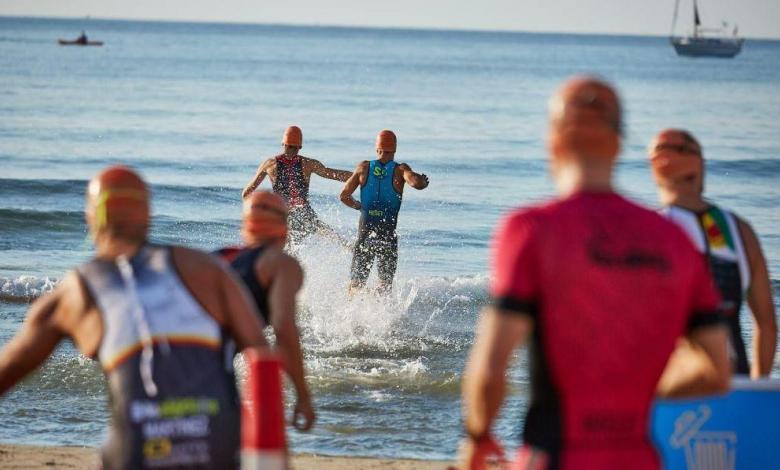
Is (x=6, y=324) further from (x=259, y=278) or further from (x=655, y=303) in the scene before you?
(x=655, y=303)

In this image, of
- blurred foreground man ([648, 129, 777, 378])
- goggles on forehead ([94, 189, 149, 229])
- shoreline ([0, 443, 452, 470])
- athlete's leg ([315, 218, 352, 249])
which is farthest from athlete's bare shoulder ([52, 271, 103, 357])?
athlete's leg ([315, 218, 352, 249])

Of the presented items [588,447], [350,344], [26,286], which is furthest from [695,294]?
[26,286]

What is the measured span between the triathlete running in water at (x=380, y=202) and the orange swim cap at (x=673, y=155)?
6.94 meters

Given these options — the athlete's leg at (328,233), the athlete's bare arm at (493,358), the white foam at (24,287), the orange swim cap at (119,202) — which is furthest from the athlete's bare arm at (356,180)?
the athlete's bare arm at (493,358)

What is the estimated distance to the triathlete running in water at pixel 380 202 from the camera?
39.4 feet

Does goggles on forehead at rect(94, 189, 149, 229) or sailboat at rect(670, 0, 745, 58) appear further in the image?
sailboat at rect(670, 0, 745, 58)

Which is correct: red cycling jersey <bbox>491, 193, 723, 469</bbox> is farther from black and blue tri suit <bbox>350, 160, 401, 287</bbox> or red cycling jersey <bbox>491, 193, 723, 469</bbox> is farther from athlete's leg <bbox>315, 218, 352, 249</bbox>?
athlete's leg <bbox>315, 218, 352, 249</bbox>

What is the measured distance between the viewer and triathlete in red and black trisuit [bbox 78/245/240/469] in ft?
11.3

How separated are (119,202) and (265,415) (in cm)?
75

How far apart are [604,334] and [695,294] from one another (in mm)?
327

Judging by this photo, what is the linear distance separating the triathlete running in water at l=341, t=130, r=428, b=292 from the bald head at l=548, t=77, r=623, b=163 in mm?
8727

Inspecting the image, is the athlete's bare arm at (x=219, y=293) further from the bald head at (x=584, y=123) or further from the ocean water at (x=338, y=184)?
the ocean water at (x=338, y=184)

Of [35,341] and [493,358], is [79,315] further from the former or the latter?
[493,358]

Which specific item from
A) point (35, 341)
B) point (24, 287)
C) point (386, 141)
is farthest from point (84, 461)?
point (24, 287)
